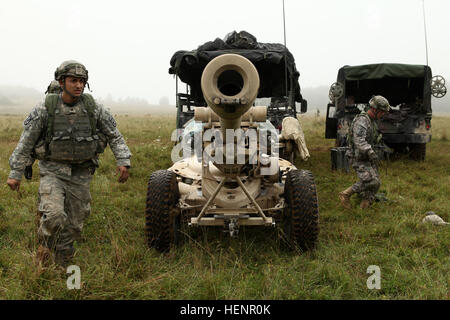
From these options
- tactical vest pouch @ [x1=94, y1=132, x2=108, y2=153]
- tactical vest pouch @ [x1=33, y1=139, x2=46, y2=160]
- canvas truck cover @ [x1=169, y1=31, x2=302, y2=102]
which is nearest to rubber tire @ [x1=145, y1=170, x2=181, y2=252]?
tactical vest pouch @ [x1=94, y1=132, x2=108, y2=153]

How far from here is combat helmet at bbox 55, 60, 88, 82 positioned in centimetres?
338

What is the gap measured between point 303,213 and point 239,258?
72cm

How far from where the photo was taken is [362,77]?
9.43 m

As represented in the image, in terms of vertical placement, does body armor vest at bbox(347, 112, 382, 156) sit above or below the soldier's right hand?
above

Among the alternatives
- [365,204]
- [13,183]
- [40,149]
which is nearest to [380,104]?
[365,204]

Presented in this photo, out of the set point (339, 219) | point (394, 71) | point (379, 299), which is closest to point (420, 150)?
point (394, 71)

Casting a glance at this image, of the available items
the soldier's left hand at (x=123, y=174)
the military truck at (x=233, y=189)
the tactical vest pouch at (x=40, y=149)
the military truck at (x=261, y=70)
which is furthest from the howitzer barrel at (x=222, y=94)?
the military truck at (x=261, y=70)

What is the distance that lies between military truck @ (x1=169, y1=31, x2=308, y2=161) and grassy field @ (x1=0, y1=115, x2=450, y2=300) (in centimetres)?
214

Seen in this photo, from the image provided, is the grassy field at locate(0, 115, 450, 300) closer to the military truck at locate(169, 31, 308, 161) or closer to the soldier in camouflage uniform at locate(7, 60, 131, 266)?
the soldier in camouflage uniform at locate(7, 60, 131, 266)

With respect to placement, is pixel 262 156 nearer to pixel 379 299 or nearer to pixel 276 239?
Result: pixel 276 239

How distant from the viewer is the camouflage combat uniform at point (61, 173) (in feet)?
11.0

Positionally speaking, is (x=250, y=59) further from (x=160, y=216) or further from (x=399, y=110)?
(x=160, y=216)

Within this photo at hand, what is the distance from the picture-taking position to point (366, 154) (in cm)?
563

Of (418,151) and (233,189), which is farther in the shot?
(418,151)
